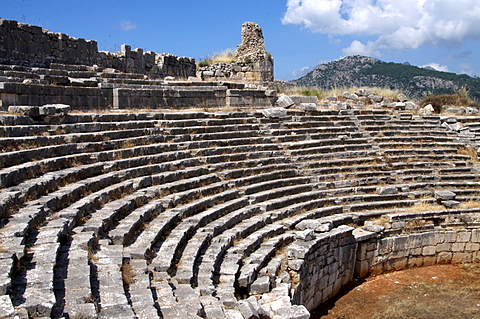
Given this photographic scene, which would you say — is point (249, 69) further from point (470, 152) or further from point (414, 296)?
point (414, 296)

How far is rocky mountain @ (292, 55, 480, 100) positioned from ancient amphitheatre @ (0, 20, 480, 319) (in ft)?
165

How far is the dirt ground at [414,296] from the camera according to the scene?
9.70 metres

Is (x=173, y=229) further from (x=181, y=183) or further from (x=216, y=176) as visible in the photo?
(x=216, y=176)

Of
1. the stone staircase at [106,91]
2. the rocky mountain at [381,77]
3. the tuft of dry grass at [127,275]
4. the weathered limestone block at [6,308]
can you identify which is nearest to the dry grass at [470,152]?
the stone staircase at [106,91]

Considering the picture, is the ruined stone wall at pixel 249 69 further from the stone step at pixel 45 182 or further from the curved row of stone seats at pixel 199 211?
the stone step at pixel 45 182

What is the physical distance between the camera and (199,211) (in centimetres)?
946

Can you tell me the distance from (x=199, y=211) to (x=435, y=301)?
5318mm

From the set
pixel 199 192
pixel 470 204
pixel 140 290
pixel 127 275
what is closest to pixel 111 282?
pixel 140 290

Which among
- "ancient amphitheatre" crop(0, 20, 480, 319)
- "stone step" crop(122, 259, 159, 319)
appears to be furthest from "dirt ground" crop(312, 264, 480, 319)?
"stone step" crop(122, 259, 159, 319)

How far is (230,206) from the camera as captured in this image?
10070 millimetres

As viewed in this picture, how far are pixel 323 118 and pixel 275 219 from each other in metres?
6.71

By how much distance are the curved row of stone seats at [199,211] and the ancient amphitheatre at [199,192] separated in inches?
1.3

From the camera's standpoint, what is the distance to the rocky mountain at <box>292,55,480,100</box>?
6831cm

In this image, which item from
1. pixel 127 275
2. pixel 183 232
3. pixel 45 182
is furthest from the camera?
pixel 183 232
